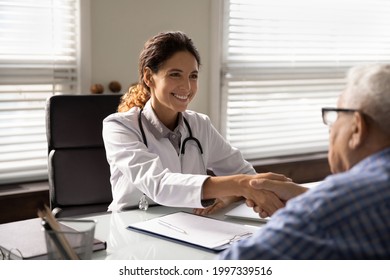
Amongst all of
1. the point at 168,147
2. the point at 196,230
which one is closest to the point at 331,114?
the point at 196,230

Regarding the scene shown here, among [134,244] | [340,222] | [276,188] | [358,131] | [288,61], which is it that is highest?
[288,61]

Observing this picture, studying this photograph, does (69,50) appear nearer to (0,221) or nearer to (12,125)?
(12,125)

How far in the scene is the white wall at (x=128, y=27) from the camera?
3.05 metres

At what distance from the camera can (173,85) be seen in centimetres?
226

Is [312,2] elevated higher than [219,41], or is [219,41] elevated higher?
[312,2]

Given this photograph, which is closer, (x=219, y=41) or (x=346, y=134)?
(x=346, y=134)

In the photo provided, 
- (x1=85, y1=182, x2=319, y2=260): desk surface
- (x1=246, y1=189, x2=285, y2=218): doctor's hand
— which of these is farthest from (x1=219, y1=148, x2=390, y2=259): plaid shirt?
(x1=246, y1=189, x2=285, y2=218): doctor's hand

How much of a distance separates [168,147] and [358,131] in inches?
45.8

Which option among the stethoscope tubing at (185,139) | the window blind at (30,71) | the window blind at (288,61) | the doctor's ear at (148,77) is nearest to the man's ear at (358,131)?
the stethoscope tubing at (185,139)

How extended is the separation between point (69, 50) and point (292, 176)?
1.65 m

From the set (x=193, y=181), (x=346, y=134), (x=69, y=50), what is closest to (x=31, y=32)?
(x=69, y=50)

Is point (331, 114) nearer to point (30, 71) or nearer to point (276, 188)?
point (276, 188)

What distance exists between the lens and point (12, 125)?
2.85m

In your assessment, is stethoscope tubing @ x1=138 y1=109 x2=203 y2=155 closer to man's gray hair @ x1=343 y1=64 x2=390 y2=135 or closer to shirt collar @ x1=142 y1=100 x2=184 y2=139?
shirt collar @ x1=142 y1=100 x2=184 y2=139
